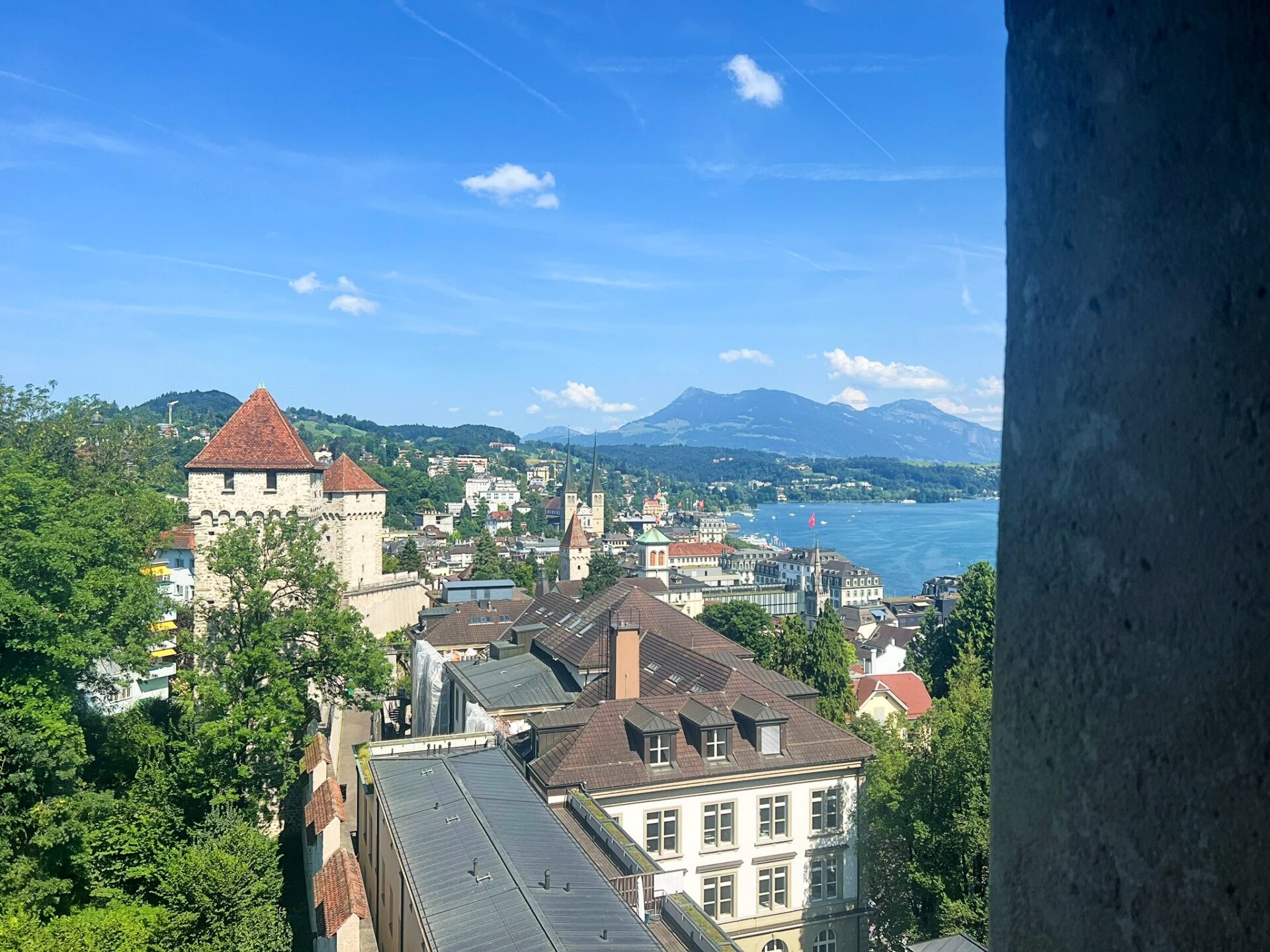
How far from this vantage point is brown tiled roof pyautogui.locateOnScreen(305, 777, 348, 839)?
58.4 feet

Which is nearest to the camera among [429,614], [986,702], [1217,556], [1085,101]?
[1217,556]

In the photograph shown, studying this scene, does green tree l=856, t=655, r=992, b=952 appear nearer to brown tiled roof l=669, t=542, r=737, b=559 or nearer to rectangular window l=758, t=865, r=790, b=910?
rectangular window l=758, t=865, r=790, b=910

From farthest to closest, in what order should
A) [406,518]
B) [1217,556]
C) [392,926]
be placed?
[406,518]
[392,926]
[1217,556]

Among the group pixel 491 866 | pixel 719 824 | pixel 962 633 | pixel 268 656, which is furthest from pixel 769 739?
pixel 962 633

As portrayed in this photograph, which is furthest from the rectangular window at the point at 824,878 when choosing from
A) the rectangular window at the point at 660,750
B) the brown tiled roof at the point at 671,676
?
the brown tiled roof at the point at 671,676

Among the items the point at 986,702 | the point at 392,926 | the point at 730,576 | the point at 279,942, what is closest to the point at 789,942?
the point at 986,702

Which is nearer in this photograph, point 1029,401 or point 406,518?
point 1029,401

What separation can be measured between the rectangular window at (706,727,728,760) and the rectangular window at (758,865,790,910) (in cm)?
272

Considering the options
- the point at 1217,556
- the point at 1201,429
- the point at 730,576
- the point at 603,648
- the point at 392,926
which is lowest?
the point at 730,576

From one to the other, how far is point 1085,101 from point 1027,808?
41.2 inches

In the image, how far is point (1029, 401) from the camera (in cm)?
141

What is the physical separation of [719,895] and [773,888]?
136cm

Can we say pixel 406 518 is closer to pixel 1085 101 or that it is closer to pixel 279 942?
pixel 279 942

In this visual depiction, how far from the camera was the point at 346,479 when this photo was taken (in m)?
41.0
